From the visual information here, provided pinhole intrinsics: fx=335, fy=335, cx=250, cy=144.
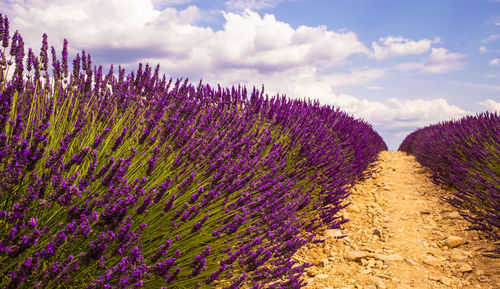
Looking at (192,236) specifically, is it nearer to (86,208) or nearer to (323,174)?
(86,208)

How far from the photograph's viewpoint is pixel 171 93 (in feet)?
9.57

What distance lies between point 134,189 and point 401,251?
296 centimetres

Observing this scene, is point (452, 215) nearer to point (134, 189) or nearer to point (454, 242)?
point (454, 242)

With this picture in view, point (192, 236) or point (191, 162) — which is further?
point (191, 162)

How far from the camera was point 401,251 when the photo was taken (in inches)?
137

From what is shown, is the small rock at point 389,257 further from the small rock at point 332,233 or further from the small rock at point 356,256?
the small rock at point 332,233

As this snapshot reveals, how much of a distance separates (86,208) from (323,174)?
10.8 feet

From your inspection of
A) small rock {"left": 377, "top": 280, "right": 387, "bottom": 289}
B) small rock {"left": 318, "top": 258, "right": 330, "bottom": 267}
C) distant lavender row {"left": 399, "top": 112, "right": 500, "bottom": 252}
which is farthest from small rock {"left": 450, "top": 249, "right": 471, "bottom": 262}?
small rock {"left": 318, "top": 258, "right": 330, "bottom": 267}

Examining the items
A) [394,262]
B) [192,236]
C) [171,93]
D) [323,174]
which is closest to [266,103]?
[323,174]

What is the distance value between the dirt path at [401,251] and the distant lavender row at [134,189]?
41 cm

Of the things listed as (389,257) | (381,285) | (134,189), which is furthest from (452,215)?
(134,189)

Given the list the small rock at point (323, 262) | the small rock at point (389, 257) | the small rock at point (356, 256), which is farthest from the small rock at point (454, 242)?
the small rock at point (323, 262)

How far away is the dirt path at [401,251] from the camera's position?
2.85 metres

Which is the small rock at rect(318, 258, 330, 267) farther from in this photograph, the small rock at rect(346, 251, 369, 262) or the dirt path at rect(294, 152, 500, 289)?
the small rock at rect(346, 251, 369, 262)
